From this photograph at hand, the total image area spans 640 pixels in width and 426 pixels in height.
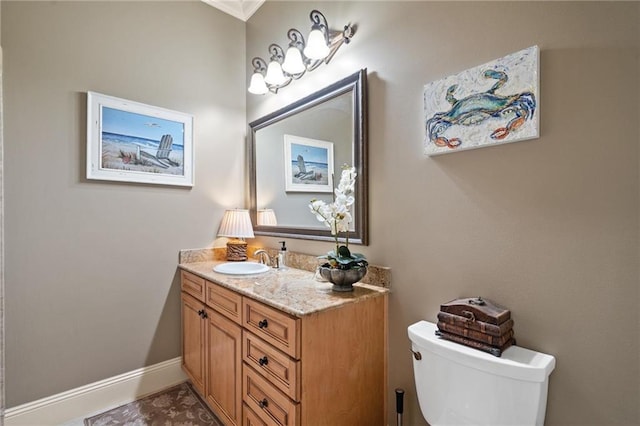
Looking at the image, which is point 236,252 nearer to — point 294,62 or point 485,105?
point 294,62

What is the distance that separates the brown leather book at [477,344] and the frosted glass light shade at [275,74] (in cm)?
176

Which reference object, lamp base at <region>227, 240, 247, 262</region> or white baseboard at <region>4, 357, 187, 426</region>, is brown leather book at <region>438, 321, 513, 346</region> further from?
white baseboard at <region>4, 357, 187, 426</region>

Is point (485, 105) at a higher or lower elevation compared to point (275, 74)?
lower

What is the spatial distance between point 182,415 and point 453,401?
159cm

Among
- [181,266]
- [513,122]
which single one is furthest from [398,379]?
[181,266]

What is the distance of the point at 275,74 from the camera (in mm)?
2055

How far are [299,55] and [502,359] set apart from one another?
1.81m

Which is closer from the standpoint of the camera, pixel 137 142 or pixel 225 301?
pixel 225 301

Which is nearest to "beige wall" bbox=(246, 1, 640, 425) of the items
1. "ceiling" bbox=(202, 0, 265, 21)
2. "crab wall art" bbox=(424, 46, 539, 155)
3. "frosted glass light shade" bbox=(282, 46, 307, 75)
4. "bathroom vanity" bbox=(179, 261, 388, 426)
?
"crab wall art" bbox=(424, 46, 539, 155)

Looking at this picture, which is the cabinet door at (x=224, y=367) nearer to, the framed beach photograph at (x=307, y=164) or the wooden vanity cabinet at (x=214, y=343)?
the wooden vanity cabinet at (x=214, y=343)

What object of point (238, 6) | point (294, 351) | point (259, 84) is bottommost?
point (294, 351)

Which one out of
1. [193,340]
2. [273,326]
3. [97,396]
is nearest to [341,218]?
[273,326]

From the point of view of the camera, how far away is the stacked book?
1.03 m

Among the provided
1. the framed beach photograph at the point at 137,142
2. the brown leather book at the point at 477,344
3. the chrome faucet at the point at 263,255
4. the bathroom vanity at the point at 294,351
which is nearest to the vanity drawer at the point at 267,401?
the bathroom vanity at the point at 294,351
